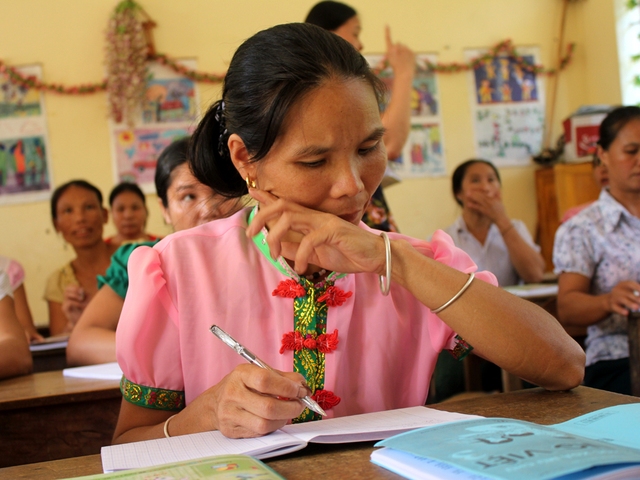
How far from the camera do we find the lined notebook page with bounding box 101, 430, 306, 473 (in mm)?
812

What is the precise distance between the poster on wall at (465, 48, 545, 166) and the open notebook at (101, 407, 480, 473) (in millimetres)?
5276

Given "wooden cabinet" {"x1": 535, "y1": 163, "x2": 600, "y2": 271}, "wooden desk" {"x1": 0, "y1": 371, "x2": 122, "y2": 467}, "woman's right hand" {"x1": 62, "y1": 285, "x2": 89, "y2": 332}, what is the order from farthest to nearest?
1. "wooden cabinet" {"x1": 535, "y1": 163, "x2": 600, "y2": 271}
2. "woman's right hand" {"x1": 62, "y1": 285, "x2": 89, "y2": 332}
3. "wooden desk" {"x1": 0, "y1": 371, "x2": 122, "y2": 467}

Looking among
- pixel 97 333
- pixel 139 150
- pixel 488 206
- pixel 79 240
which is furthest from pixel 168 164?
pixel 139 150

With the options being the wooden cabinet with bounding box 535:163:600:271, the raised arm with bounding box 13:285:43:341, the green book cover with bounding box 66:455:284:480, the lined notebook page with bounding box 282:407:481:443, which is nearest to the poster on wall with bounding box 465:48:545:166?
the wooden cabinet with bounding box 535:163:600:271

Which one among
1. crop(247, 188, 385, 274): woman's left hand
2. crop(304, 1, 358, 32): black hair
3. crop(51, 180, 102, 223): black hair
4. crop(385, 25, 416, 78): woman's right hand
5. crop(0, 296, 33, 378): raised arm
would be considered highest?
crop(304, 1, 358, 32): black hair

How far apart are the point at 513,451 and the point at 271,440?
322 mm

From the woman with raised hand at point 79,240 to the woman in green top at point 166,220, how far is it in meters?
1.37

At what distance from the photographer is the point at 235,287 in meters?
1.25

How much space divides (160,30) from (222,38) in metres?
0.47

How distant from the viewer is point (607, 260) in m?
2.53

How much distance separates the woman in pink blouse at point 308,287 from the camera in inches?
43.7

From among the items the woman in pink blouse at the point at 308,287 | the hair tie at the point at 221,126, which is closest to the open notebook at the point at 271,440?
the woman in pink blouse at the point at 308,287

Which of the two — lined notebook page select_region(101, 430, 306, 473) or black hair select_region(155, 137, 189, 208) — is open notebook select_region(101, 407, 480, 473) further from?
black hair select_region(155, 137, 189, 208)

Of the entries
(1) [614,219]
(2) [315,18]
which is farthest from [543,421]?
(2) [315,18]
